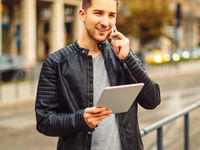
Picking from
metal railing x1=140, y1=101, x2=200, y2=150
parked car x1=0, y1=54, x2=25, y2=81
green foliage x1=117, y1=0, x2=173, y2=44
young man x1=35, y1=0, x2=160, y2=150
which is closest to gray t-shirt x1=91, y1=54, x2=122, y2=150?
young man x1=35, y1=0, x2=160, y2=150

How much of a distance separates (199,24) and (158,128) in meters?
81.0

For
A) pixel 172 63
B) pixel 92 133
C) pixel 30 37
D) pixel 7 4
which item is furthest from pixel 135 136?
pixel 7 4

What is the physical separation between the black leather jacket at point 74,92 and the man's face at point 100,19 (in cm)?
8

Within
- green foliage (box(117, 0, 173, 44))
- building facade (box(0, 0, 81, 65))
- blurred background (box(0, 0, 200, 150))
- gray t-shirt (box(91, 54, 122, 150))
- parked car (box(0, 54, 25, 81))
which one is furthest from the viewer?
green foliage (box(117, 0, 173, 44))

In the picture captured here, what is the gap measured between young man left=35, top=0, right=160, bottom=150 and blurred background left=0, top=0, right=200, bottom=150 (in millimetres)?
1361

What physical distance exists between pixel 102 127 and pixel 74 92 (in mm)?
250

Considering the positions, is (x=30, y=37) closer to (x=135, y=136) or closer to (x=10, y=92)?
(x=10, y=92)

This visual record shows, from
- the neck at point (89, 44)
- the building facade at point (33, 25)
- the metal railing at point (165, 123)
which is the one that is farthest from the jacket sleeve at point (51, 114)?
the building facade at point (33, 25)

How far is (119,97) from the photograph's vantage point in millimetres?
1934

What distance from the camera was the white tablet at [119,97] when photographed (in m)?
1.85

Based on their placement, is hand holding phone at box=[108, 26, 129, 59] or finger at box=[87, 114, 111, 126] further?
hand holding phone at box=[108, 26, 129, 59]

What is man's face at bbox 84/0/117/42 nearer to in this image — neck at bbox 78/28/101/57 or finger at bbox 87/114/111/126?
neck at bbox 78/28/101/57

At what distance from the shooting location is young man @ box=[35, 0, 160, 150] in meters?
2.07

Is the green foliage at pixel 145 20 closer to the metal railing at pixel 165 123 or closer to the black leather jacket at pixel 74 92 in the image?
the metal railing at pixel 165 123
